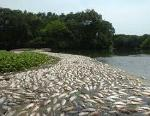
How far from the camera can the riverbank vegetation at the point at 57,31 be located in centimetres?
10512

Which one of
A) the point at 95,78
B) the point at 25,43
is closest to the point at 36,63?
the point at 95,78

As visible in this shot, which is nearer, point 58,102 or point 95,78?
point 58,102

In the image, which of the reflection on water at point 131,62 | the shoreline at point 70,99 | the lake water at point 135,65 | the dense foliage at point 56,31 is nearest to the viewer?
the shoreline at point 70,99

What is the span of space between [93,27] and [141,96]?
102788 mm

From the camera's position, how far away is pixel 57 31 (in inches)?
4380

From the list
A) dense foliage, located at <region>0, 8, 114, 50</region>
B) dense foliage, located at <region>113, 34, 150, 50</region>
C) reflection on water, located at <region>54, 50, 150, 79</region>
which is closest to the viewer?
reflection on water, located at <region>54, 50, 150, 79</region>

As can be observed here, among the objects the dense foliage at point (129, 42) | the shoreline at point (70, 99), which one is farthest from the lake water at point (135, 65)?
the dense foliage at point (129, 42)

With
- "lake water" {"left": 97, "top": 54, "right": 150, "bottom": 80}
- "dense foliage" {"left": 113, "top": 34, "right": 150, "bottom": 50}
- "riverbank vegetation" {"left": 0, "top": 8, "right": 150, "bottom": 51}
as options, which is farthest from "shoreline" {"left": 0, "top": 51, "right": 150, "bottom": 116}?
"dense foliage" {"left": 113, "top": 34, "right": 150, "bottom": 50}

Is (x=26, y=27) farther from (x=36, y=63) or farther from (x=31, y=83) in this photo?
(x=31, y=83)

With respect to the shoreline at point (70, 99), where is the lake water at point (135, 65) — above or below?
below

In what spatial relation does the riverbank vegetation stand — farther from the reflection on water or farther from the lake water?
the lake water

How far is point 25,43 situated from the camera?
105375 millimetres

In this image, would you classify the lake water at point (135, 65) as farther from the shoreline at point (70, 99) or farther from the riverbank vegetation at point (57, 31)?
the riverbank vegetation at point (57, 31)

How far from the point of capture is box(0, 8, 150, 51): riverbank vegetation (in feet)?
345
